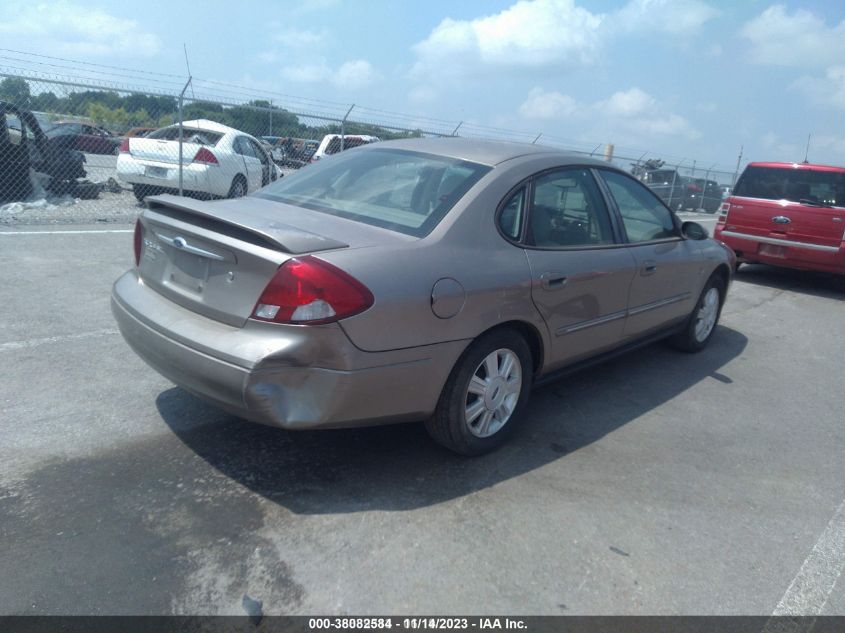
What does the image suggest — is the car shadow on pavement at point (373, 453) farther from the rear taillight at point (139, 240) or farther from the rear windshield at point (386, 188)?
the rear windshield at point (386, 188)

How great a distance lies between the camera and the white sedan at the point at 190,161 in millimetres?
11242

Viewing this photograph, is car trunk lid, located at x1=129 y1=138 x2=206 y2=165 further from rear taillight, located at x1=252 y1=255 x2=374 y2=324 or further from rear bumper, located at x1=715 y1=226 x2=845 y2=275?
rear taillight, located at x1=252 y1=255 x2=374 y2=324

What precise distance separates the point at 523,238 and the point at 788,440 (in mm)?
2201

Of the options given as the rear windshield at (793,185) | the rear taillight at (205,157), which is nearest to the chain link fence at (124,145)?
the rear taillight at (205,157)

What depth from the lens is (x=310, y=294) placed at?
9.21 feet

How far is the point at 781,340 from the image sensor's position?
6.75m

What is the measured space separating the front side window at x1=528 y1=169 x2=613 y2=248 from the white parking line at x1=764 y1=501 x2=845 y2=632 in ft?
6.41

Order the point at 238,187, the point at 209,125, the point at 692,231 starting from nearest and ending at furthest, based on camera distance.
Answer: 1. the point at 692,231
2. the point at 209,125
3. the point at 238,187

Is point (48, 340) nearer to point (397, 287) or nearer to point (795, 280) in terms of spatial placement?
point (397, 287)

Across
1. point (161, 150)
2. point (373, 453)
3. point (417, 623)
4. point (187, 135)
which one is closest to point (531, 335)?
point (373, 453)

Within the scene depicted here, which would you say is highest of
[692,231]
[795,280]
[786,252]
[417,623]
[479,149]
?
[479,149]

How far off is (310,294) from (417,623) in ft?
4.27

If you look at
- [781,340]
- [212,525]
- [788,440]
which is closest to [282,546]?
[212,525]

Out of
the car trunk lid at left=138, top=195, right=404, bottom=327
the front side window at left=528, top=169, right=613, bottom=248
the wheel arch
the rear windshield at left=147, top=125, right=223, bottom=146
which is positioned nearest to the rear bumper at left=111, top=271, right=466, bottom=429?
the car trunk lid at left=138, top=195, right=404, bottom=327
